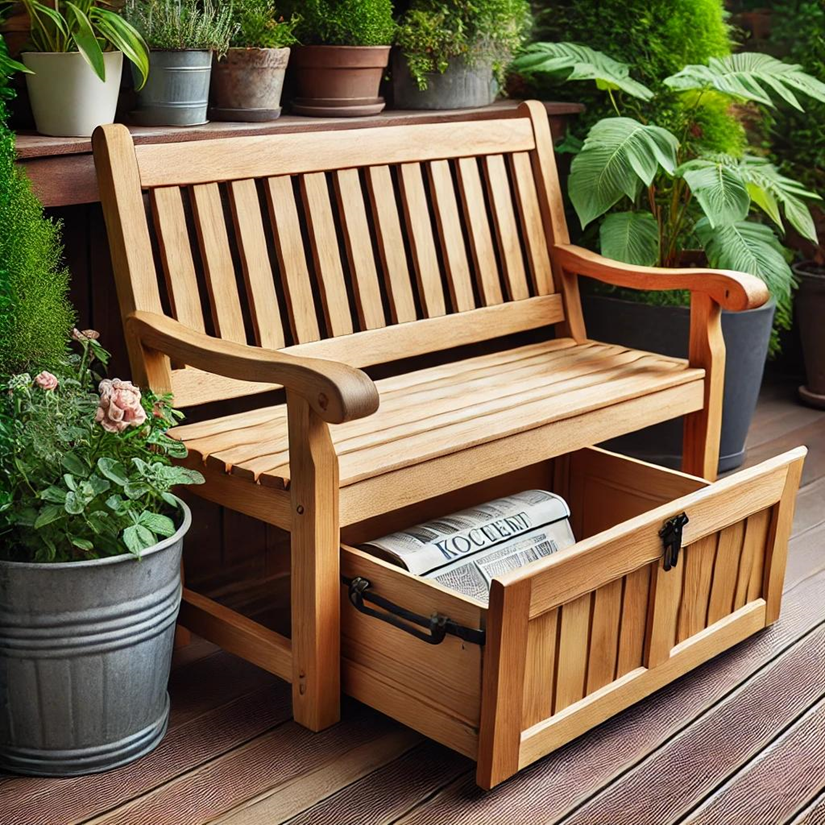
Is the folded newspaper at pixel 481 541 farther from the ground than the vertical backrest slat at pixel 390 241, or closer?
closer

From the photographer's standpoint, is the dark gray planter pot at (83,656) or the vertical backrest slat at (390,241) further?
the vertical backrest slat at (390,241)

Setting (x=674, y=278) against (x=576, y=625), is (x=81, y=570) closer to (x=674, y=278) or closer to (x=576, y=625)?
(x=576, y=625)

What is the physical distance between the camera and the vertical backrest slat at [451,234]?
9.02 ft

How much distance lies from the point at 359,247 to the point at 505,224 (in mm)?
478

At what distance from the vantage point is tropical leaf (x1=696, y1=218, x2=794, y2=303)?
10.1 ft

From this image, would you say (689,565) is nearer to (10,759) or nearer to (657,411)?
(657,411)

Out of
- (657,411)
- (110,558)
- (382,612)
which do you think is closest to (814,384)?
(657,411)

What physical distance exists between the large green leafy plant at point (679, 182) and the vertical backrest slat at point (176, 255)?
106 centimetres

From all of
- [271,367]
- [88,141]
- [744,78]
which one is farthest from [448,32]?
[271,367]

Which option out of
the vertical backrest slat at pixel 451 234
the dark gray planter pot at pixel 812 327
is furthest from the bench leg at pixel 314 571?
the dark gray planter pot at pixel 812 327

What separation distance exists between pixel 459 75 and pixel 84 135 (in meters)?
1.08

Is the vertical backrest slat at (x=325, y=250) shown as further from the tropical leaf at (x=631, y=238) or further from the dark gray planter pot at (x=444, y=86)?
the tropical leaf at (x=631, y=238)

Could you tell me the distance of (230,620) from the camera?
221cm

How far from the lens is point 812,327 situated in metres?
4.00
